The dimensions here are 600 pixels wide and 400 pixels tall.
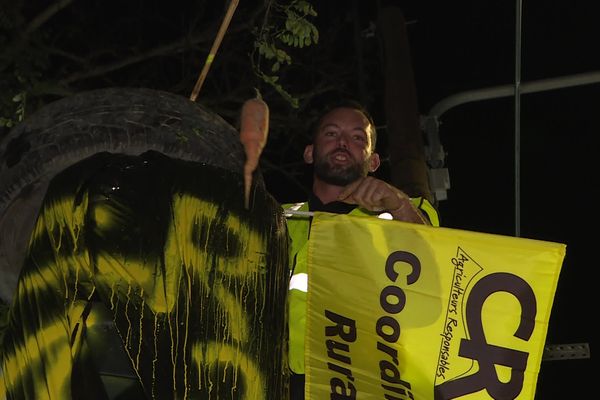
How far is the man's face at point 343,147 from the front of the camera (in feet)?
13.1

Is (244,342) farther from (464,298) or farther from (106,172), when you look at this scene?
(464,298)

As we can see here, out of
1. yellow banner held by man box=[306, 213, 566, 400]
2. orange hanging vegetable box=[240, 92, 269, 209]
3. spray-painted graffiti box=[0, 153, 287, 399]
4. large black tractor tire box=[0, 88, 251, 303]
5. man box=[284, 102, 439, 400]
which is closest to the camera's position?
spray-painted graffiti box=[0, 153, 287, 399]

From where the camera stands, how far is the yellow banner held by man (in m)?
3.25

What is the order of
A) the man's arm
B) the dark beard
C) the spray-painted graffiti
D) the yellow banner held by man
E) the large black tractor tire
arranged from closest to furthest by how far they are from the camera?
the spray-painted graffiti < the large black tractor tire < the yellow banner held by man < the man's arm < the dark beard

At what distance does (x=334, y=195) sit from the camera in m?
4.05

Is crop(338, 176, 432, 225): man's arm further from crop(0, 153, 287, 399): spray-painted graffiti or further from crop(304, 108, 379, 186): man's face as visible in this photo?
crop(0, 153, 287, 399): spray-painted graffiti

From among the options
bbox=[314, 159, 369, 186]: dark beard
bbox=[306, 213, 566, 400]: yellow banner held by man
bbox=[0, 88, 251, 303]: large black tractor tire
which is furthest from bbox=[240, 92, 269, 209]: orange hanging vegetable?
bbox=[314, 159, 369, 186]: dark beard

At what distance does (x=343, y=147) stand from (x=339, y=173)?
14 centimetres

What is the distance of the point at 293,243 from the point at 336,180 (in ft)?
1.36

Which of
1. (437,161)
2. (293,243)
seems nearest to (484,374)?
(293,243)

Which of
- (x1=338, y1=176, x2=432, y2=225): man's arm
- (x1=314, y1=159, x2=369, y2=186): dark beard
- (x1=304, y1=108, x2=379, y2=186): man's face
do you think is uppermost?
(x1=304, y1=108, x2=379, y2=186): man's face

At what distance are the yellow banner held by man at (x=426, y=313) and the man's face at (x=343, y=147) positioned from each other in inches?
19.8

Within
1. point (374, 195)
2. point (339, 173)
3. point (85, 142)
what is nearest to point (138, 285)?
point (85, 142)

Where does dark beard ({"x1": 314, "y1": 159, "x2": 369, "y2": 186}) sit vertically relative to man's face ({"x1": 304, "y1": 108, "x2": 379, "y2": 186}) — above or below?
below
